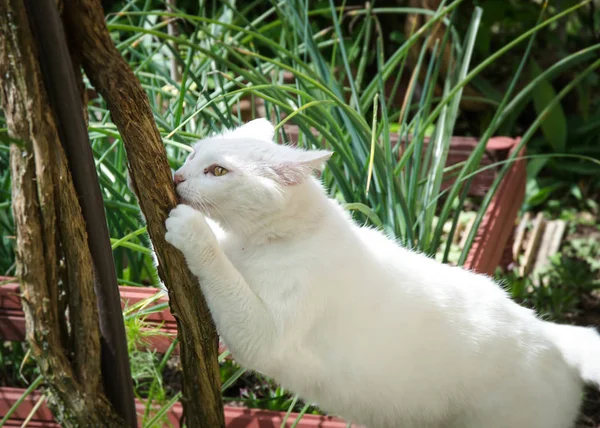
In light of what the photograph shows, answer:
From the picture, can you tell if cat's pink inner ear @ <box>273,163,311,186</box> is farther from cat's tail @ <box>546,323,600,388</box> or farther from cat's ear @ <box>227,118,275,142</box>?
cat's tail @ <box>546,323,600,388</box>

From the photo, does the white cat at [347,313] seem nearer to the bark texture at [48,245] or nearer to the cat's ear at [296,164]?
the cat's ear at [296,164]

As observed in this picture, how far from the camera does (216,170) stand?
5.83 feet

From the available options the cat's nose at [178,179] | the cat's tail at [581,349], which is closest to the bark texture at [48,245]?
the cat's nose at [178,179]

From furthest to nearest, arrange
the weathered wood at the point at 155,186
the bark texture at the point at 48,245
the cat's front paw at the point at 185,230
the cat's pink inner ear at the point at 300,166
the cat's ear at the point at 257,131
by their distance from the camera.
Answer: the cat's ear at the point at 257,131, the cat's pink inner ear at the point at 300,166, the cat's front paw at the point at 185,230, the weathered wood at the point at 155,186, the bark texture at the point at 48,245

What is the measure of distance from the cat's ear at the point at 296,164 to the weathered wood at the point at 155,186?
0.29 metres

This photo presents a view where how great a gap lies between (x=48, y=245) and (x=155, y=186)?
267 mm

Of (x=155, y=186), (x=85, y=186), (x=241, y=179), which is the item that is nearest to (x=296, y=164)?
(x=241, y=179)

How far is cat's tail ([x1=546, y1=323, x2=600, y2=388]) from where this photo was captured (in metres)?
2.08

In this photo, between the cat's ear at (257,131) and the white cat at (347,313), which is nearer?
the white cat at (347,313)

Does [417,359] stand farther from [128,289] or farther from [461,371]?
[128,289]

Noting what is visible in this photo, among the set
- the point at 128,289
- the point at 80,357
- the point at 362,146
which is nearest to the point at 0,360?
the point at 128,289

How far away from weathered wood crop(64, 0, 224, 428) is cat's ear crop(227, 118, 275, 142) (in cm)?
44

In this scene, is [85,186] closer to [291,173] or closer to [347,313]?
[291,173]

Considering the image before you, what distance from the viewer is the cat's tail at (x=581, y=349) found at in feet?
6.81
